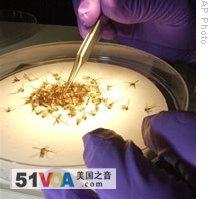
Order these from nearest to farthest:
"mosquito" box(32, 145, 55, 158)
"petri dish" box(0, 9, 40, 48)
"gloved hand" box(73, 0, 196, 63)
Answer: "mosquito" box(32, 145, 55, 158)
"gloved hand" box(73, 0, 196, 63)
"petri dish" box(0, 9, 40, 48)

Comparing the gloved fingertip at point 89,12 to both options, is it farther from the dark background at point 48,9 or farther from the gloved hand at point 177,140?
the gloved hand at point 177,140

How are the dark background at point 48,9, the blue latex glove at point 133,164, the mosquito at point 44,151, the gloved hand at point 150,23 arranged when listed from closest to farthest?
the blue latex glove at point 133,164
the mosquito at point 44,151
the gloved hand at point 150,23
the dark background at point 48,9

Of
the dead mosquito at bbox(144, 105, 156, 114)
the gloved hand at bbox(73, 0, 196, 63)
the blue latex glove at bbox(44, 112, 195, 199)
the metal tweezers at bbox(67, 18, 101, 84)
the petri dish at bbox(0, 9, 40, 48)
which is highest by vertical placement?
the petri dish at bbox(0, 9, 40, 48)

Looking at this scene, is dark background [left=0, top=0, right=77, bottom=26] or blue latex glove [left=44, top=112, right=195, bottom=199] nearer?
blue latex glove [left=44, top=112, right=195, bottom=199]

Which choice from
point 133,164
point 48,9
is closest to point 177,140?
point 133,164

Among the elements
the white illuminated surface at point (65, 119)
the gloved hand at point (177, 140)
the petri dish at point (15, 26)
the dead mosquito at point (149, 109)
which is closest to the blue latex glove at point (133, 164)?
the gloved hand at point (177, 140)

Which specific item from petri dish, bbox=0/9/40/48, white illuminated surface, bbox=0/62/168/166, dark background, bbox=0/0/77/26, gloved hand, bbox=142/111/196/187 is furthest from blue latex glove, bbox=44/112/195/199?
petri dish, bbox=0/9/40/48

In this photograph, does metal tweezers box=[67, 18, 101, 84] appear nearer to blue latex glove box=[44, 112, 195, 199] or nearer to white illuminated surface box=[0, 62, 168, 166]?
white illuminated surface box=[0, 62, 168, 166]
